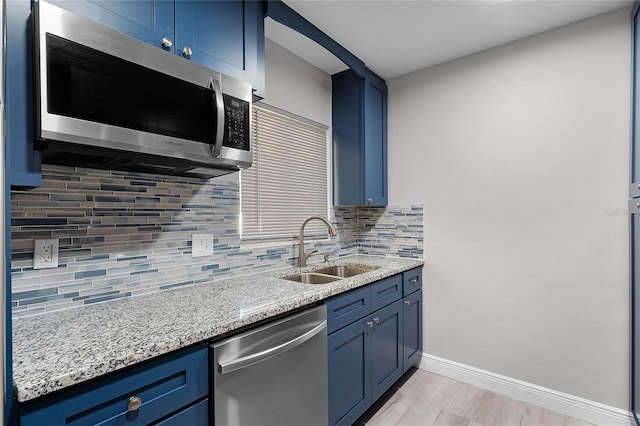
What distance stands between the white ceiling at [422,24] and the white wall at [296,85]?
6 cm

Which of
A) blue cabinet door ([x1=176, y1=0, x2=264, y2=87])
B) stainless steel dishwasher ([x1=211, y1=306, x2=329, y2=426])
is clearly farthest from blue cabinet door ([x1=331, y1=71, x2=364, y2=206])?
stainless steel dishwasher ([x1=211, y1=306, x2=329, y2=426])

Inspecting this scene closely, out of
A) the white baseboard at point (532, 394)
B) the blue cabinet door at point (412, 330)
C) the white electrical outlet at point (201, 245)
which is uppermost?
the white electrical outlet at point (201, 245)

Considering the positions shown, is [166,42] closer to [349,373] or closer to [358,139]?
[358,139]

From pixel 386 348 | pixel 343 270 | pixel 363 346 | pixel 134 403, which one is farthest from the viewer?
pixel 343 270

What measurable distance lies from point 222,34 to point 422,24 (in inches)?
52.1

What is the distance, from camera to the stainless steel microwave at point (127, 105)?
0.94 meters

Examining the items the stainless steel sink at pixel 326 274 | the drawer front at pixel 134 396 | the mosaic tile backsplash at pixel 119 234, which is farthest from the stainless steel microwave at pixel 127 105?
the stainless steel sink at pixel 326 274

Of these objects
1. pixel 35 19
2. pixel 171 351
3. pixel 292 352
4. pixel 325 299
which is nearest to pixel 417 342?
pixel 325 299

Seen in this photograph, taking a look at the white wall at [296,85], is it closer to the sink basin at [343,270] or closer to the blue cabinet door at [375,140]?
the blue cabinet door at [375,140]

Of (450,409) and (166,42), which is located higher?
(166,42)

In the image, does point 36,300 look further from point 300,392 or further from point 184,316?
point 300,392

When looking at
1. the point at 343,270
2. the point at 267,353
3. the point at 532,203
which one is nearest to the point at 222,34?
the point at 267,353

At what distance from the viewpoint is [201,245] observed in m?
1.74

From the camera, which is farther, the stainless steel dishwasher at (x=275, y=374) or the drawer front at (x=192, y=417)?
the stainless steel dishwasher at (x=275, y=374)
